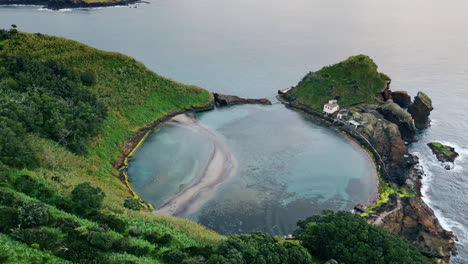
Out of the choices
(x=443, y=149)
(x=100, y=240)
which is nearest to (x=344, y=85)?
(x=443, y=149)

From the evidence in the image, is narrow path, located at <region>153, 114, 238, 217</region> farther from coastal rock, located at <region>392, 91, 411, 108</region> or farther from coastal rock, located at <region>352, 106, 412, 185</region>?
coastal rock, located at <region>392, 91, 411, 108</region>

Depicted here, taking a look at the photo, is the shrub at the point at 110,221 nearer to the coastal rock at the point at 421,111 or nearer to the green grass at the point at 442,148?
the green grass at the point at 442,148

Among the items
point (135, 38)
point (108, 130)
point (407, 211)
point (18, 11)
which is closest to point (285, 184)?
point (407, 211)

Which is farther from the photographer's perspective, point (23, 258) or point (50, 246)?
Answer: point (50, 246)

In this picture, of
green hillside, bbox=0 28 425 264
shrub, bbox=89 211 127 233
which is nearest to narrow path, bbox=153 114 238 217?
green hillside, bbox=0 28 425 264

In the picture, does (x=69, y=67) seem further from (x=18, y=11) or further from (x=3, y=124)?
(x=18, y=11)

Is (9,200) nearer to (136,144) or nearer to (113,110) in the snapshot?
(136,144)
